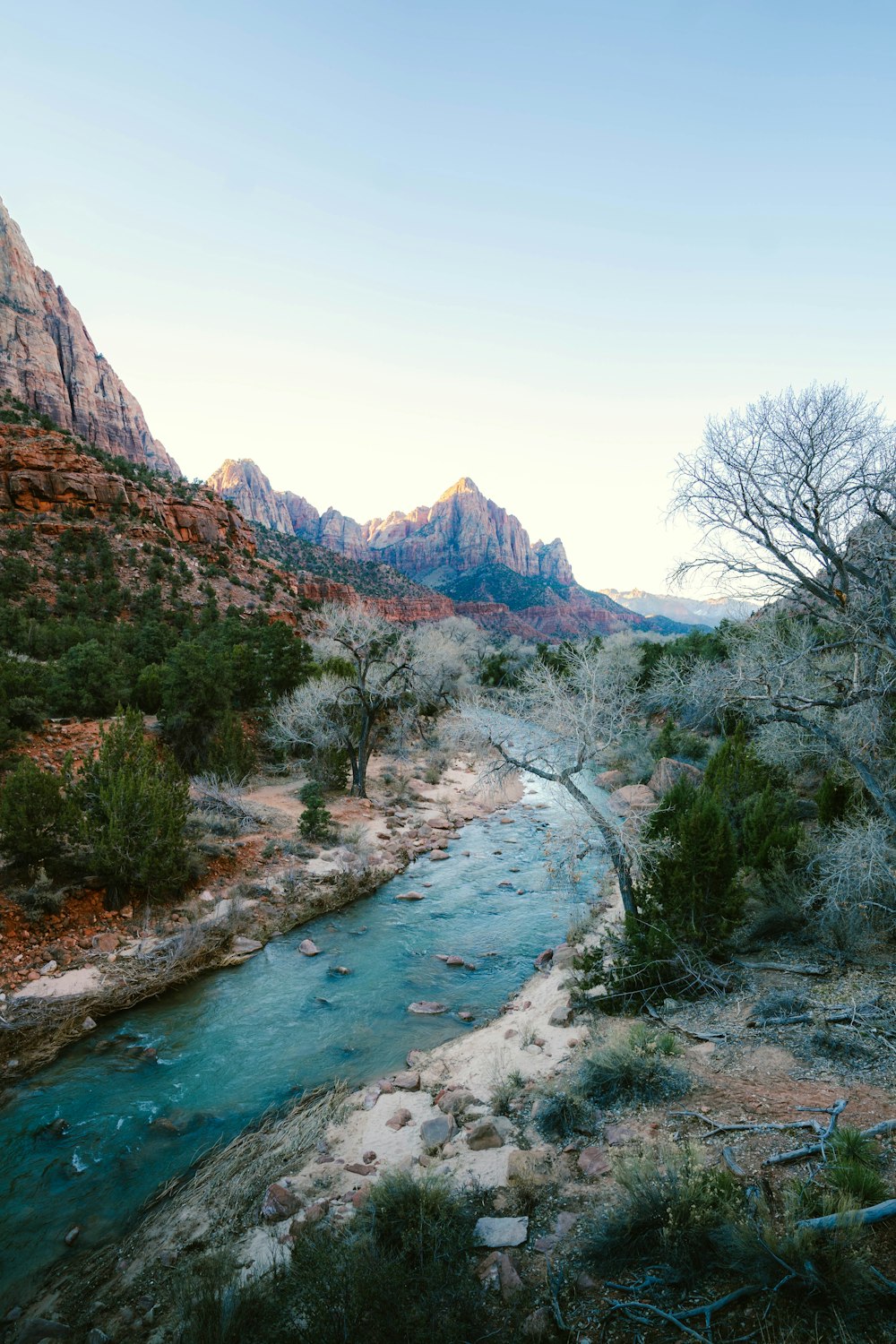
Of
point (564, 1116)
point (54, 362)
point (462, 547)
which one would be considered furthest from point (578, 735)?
point (462, 547)

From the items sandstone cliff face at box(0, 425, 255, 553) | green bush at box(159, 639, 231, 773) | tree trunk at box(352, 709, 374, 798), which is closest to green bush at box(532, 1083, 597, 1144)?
tree trunk at box(352, 709, 374, 798)

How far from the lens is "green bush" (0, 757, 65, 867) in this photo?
849 centimetres

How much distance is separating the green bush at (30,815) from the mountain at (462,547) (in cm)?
10398

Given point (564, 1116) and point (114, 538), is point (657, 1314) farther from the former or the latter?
point (114, 538)

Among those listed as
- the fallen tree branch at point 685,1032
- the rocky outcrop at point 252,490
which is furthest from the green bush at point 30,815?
the rocky outcrop at point 252,490

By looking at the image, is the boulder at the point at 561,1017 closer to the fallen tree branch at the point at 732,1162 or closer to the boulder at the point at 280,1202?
the fallen tree branch at the point at 732,1162

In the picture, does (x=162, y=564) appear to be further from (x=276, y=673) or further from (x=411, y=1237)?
(x=411, y=1237)

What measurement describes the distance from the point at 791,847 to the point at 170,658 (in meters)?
15.4

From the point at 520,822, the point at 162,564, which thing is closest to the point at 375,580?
the point at 162,564

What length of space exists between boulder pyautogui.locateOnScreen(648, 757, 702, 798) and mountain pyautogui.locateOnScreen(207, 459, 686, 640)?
9305 cm

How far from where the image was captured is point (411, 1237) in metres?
3.79

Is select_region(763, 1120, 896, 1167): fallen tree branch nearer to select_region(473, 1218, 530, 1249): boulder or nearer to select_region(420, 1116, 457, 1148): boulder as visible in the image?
select_region(473, 1218, 530, 1249): boulder

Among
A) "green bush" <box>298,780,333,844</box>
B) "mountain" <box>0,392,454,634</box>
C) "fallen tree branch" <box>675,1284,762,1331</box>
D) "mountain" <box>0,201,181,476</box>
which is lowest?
"green bush" <box>298,780,333,844</box>

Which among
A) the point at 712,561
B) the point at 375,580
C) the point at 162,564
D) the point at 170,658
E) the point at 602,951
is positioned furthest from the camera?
the point at 375,580
